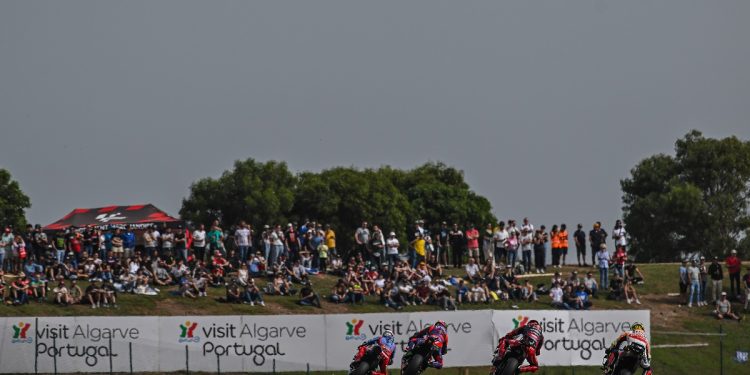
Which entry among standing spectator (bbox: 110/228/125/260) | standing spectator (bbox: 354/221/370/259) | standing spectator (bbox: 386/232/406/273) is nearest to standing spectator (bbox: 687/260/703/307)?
standing spectator (bbox: 386/232/406/273)

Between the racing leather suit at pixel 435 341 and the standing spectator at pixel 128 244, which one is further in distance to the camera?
the standing spectator at pixel 128 244

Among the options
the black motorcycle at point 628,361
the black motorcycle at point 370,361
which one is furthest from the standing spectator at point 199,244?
the black motorcycle at point 628,361

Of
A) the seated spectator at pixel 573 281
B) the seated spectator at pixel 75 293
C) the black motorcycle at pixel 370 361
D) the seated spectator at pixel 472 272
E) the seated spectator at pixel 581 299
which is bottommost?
the black motorcycle at pixel 370 361

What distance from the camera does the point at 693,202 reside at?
303ft

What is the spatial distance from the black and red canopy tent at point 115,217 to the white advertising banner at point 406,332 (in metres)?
24.7

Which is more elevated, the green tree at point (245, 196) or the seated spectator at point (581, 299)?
the green tree at point (245, 196)

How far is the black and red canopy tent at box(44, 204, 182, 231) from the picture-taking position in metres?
67.0

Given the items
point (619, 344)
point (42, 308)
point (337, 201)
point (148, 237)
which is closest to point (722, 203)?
point (337, 201)

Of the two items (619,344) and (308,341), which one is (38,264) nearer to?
(308,341)

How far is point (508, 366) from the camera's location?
29875 mm

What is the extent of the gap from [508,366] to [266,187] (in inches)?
2213

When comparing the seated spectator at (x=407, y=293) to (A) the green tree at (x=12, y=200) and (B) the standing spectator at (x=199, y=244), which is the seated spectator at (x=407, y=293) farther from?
(A) the green tree at (x=12, y=200)

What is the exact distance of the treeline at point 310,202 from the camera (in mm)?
81562

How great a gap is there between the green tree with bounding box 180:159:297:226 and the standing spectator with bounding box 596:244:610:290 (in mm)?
28157
